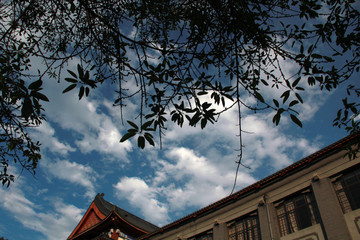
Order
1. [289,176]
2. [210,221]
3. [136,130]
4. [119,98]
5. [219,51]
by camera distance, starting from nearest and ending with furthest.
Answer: [136,130] → [119,98] → [219,51] → [289,176] → [210,221]

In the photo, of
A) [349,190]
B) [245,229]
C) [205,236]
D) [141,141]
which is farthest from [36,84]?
[205,236]

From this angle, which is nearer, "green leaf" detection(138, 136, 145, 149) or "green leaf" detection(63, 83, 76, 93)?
"green leaf" detection(63, 83, 76, 93)

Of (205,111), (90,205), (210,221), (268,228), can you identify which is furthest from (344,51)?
(90,205)

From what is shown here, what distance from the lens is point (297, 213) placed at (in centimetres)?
949

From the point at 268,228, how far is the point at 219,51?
8.48m

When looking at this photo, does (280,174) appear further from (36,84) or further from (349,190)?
(36,84)

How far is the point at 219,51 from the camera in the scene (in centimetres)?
→ 445

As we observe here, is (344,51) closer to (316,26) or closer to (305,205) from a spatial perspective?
(316,26)

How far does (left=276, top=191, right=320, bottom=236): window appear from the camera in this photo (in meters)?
9.05

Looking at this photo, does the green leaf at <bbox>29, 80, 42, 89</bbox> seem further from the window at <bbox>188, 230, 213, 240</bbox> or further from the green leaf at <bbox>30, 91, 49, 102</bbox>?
the window at <bbox>188, 230, 213, 240</bbox>

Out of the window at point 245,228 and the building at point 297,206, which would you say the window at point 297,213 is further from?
the window at point 245,228

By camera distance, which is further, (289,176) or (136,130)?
(289,176)

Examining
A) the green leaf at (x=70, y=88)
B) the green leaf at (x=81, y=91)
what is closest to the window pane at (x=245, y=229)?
the green leaf at (x=81, y=91)

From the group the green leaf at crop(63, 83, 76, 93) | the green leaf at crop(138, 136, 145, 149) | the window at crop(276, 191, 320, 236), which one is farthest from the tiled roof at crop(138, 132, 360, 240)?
the green leaf at crop(63, 83, 76, 93)
